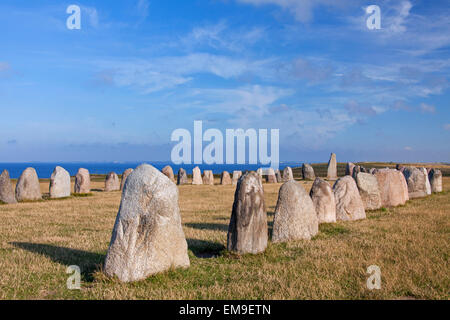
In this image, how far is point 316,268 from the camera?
24.0 feet

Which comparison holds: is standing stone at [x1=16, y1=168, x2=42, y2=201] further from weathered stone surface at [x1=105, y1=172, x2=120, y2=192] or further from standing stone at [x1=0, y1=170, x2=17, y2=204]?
weathered stone surface at [x1=105, y1=172, x2=120, y2=192]

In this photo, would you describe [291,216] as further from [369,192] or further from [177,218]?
[369,192]

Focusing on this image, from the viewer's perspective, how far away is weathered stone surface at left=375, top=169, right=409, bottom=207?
16766 millimetres

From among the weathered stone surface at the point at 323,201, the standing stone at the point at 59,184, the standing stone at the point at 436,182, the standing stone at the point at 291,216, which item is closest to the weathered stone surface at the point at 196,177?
the standing stone at the point at 59,184

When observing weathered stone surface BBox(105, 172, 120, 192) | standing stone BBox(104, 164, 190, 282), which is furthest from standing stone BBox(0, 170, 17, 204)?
standing stone BBox(104, 164, 190, 282)

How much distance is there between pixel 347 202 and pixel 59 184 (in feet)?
56.9

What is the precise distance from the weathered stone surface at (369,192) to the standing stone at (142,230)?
36.3 ft

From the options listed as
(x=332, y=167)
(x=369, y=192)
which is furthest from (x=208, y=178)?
(x=369, y=192)

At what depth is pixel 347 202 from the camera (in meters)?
13.4

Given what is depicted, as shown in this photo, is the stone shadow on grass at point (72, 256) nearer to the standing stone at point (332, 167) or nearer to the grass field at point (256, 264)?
the grass field at point (256, 264)

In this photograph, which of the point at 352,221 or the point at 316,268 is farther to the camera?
the point at 352,221
